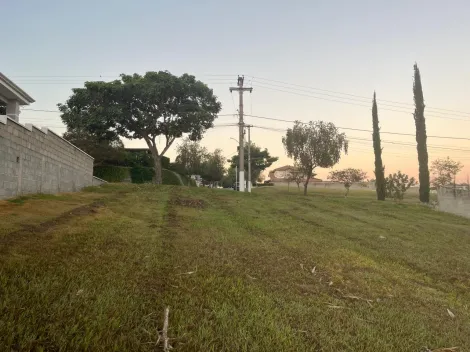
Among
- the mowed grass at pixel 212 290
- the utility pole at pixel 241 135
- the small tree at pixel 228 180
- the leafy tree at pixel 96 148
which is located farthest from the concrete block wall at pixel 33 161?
the small tree at pixel 228 180

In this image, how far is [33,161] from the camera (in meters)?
12.0

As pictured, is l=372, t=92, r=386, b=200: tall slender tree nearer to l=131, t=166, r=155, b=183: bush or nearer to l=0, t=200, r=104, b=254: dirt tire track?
l=131, t=166, r=155, b=183: bush

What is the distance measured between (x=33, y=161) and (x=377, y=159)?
105 feet

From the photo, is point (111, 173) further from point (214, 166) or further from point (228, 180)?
point (228, 180)

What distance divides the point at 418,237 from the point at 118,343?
11258 millimetres

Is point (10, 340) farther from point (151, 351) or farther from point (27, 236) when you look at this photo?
point (27, 236)

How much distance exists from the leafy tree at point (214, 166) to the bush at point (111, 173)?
21.1 meters

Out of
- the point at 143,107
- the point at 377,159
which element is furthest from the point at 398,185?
the point at 143,107

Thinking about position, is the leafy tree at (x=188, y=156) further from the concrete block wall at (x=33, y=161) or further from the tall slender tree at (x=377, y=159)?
the concrete block wall at (x=33, y=161)

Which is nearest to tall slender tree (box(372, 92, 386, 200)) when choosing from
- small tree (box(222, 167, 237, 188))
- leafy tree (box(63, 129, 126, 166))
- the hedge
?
the hedge

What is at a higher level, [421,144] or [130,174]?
[421,144]

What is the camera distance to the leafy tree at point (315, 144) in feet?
120

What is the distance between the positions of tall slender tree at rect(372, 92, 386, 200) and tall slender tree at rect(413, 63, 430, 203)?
13.2ft

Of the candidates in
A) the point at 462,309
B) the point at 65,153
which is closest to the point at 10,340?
the point at 462,309
